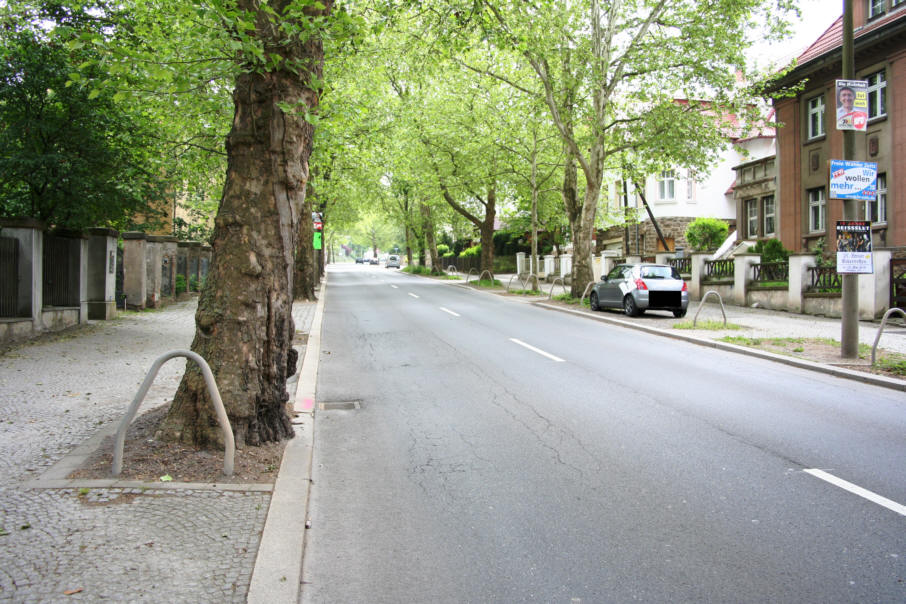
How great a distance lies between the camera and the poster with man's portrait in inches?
400

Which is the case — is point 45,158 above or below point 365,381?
above

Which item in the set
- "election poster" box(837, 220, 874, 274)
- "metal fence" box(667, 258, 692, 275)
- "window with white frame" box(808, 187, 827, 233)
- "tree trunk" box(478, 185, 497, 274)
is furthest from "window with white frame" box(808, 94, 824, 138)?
"election poster" box(837, 220, 874, 274)

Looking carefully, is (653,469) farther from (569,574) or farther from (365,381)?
(365,381)

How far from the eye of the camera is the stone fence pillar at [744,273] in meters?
21.6

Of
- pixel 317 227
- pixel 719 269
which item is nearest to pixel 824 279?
pixel 719 269

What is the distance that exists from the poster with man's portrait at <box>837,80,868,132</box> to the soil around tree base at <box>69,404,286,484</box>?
9663 millimetres

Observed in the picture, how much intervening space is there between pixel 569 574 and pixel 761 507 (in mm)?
1710

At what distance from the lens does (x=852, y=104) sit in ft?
33.3

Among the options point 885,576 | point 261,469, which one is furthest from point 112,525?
point 885,576

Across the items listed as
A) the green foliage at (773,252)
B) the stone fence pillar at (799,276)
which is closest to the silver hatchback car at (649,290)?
the stone fence pillar at (799,276)

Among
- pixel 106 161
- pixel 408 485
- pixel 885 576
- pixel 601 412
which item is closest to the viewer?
pixel 885 576

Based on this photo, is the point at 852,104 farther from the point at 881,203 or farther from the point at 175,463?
the point at 881,203

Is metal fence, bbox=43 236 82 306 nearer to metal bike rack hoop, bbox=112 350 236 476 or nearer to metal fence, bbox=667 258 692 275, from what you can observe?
metal bike rack hoop, bbox=112 350 236 476

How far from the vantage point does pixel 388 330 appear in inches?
608
